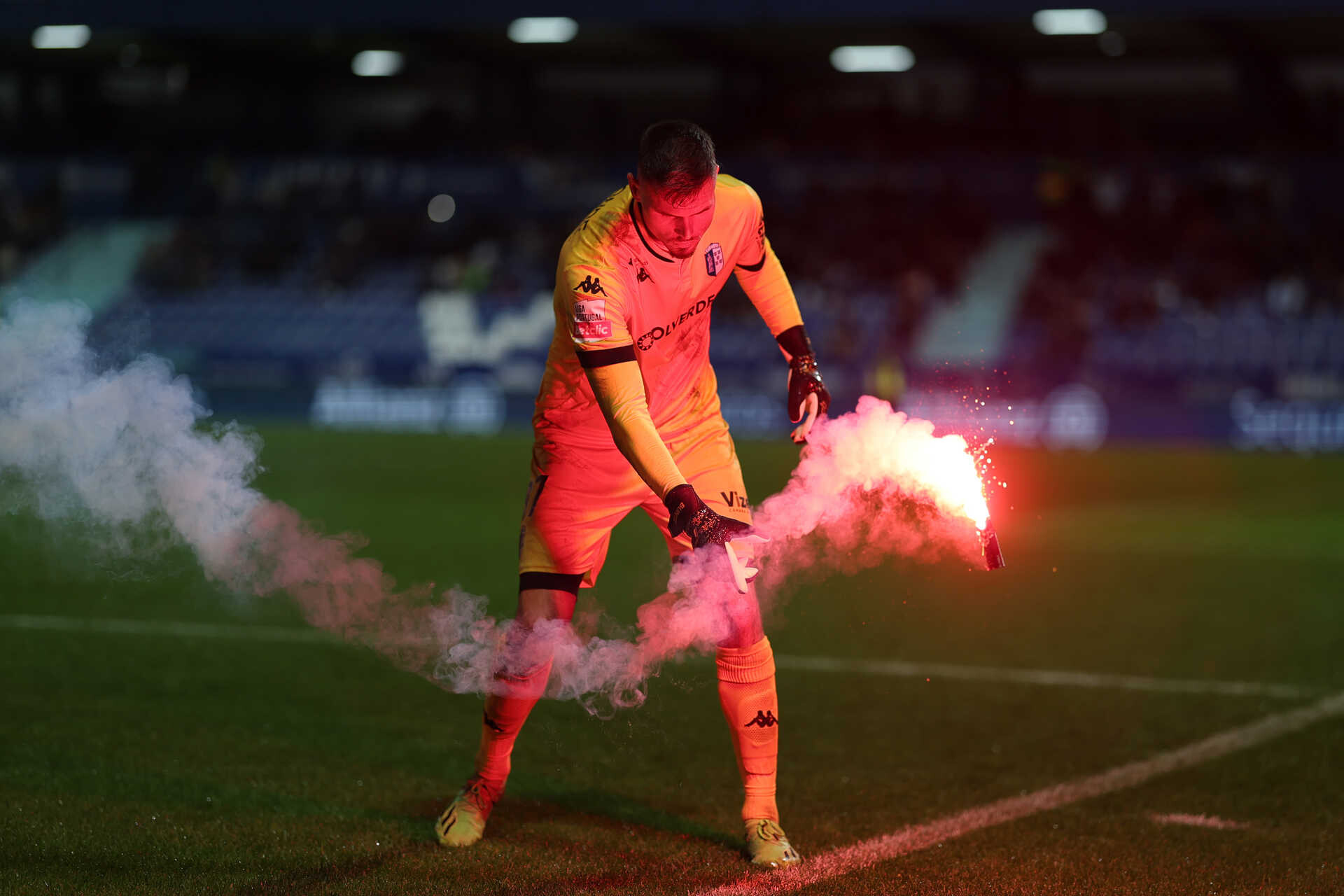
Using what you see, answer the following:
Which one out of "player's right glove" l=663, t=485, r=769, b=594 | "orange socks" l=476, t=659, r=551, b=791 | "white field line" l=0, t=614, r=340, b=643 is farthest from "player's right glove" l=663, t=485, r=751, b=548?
"white field line" l=0, t=614, r=340, b=643

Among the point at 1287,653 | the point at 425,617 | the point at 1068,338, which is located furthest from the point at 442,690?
the point at 1068,338

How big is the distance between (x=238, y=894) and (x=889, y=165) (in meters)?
27.5

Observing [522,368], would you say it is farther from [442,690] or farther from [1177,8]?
[442,690]

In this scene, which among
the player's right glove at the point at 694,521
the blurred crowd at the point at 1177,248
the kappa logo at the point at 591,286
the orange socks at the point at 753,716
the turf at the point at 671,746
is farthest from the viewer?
the blurred crowd at the point at 1177,248

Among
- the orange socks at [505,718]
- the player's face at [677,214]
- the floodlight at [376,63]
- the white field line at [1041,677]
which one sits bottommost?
the white field line at [1041,677]

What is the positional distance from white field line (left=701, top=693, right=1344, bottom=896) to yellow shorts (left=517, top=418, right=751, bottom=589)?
1.11 meters

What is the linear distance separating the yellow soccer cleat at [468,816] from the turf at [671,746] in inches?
3.4

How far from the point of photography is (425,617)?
5.29 metres

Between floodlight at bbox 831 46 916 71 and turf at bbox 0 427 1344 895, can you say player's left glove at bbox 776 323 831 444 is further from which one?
floodlight at bbox 831 46 916 71

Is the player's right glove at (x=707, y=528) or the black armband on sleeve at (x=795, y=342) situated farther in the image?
the black armband on sleeve at (x=795, y=342)

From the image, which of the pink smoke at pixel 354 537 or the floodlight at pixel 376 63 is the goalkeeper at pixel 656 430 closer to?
the pink smoke at pixel 354 537

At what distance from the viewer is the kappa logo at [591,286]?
449cm

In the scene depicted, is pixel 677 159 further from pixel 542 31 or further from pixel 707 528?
pixel 542 31

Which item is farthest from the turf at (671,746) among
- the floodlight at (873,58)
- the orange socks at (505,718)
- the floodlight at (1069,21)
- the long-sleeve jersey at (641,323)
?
the floodlight at (873,58)
